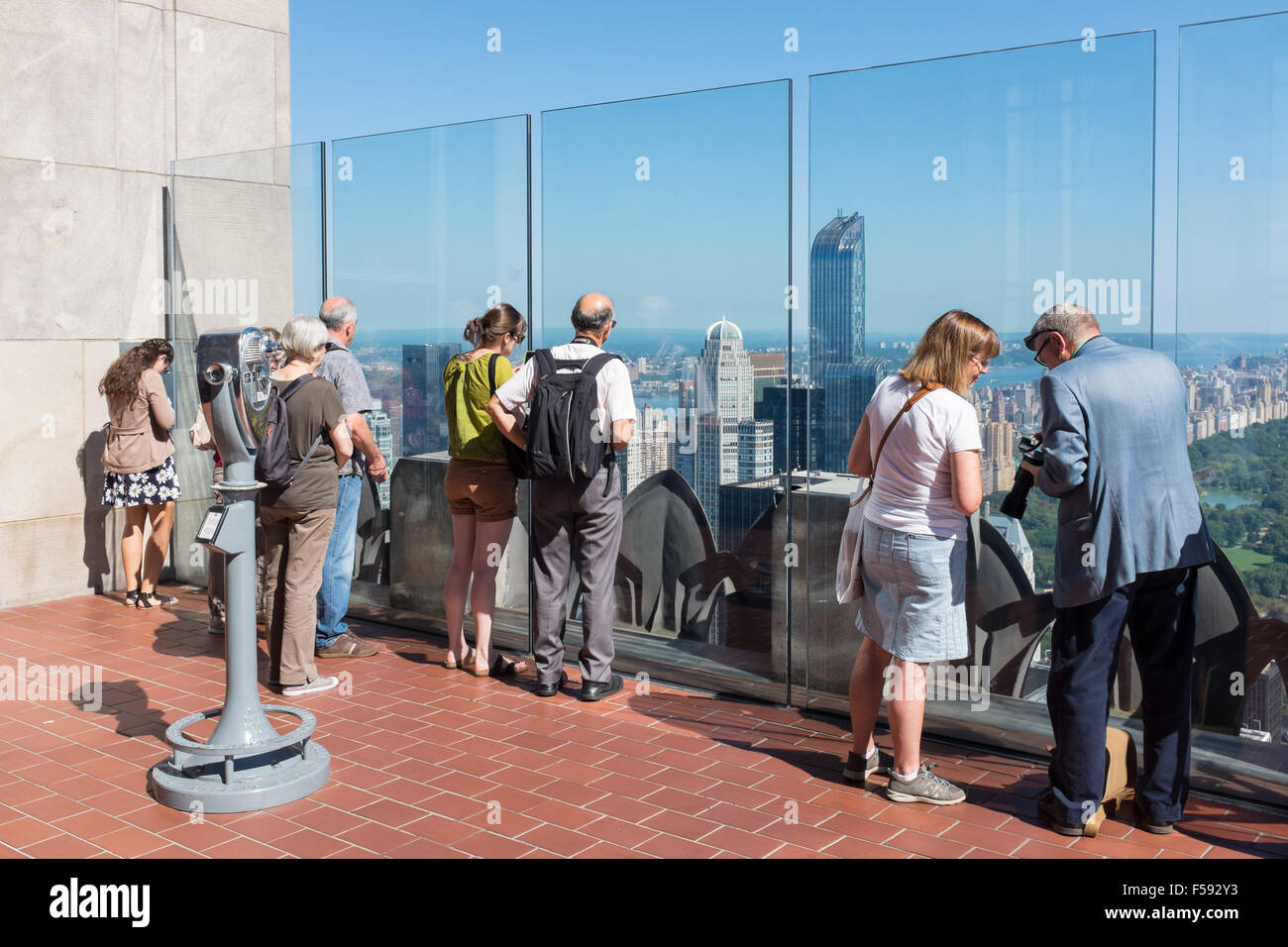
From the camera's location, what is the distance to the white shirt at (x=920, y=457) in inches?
161

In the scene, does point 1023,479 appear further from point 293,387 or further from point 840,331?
point 293,387

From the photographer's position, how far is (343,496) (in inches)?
259

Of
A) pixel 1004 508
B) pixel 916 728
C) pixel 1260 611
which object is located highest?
pixel 1004 508

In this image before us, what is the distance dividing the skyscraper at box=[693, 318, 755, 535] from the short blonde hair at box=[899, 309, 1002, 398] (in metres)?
1.48

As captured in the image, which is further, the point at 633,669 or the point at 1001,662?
the point at 633,669

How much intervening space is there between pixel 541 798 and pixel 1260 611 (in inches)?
107

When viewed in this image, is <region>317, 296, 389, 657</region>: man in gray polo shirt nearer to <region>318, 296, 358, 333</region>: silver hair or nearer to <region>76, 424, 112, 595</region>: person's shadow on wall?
<region>318, 296, 358, 333</region>: silver hair

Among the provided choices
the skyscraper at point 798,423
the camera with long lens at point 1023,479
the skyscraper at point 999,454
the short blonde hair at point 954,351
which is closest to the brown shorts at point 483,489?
the skyscraper at point 798,423

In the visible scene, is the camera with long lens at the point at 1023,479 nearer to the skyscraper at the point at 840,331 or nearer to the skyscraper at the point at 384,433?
the skyscraper at the point at 840,331

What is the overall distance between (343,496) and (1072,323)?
4026 millimetres

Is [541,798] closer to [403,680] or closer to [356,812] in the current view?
[356,812]

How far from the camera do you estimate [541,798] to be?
4395 mm

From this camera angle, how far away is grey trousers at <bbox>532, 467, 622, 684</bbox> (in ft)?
18.4
